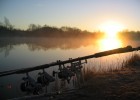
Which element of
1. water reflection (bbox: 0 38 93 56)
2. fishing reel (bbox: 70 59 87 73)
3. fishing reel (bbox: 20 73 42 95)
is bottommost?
fishing reel (bbox: 20 73 42 95)

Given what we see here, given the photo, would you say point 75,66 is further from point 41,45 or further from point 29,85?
point 41,45

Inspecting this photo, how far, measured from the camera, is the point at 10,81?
15.7 metres

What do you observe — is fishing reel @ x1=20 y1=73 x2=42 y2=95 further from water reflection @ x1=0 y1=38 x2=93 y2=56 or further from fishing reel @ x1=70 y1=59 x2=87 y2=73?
water reflection @ x1=0 y1=38 x2=93 y2=56

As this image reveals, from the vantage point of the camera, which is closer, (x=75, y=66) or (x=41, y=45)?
(x=75, y=66)

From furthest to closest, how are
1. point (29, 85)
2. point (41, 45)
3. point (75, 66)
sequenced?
point (41, 45)
point (75, 66)
point (29, 85)

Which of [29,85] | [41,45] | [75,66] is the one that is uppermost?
[41,45]

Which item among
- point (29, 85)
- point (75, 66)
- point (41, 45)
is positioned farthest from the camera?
point (41, 45)

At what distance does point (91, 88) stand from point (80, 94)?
3.26ft

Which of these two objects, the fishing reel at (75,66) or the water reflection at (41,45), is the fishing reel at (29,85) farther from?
the water reflection at (41,45)

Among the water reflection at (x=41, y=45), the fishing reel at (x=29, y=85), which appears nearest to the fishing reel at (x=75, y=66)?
the fishing reel at (x=29, y=85)

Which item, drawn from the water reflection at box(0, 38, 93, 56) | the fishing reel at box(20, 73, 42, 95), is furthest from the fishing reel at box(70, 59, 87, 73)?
the water reflection at box(0, 38, 93, 56)

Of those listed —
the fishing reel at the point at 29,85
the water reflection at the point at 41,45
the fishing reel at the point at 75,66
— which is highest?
the water reflection at the point at 41,45

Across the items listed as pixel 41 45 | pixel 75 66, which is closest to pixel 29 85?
pixel 75 66

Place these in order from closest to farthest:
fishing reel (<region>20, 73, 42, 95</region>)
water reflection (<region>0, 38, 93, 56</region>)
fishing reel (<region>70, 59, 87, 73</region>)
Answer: fishing reel (<region>20, 73, 42, 95</region>), fishing reel (<region>70, 59, 87, 73</region>), water reflection (<region>0, 38, 93, 56</region>)
